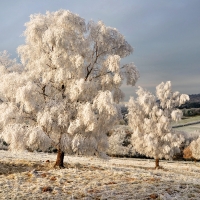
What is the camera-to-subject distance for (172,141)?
32344 mm

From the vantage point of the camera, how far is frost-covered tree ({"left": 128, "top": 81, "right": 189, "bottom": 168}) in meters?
31.9

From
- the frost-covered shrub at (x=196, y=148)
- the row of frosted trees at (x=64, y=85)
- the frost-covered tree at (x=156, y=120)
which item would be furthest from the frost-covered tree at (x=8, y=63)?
the frost-covered shrub at (x=196, y=148)

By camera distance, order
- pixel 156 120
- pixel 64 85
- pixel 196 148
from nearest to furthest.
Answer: pixel 64 85, pixel 156 120, pixel 196 148

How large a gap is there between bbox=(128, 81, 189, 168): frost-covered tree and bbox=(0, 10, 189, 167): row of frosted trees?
13.5 meters

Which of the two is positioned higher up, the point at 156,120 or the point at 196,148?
the point at 156,120

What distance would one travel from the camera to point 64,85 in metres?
19.2

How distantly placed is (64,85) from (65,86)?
110 millimetres

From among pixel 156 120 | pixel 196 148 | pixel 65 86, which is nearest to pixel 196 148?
pixel 196 148

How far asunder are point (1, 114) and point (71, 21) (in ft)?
26.8

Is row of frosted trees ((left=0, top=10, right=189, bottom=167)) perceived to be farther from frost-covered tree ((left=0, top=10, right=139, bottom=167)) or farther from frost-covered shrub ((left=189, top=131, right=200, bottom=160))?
frost-covered shrub ((left=189, top=131, right=200, bottom=160))

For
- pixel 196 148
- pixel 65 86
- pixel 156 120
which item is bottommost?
pixel 196 148

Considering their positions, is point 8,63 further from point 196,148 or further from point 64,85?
point 196,148

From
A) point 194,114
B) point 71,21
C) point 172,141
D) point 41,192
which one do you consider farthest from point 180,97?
point 194,114

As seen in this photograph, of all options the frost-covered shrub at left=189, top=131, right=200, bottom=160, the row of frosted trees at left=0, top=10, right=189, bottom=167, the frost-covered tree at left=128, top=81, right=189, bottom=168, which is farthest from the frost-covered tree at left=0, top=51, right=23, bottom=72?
the frost-covered shrub at left=189, top=131, right=200, bottom=160
